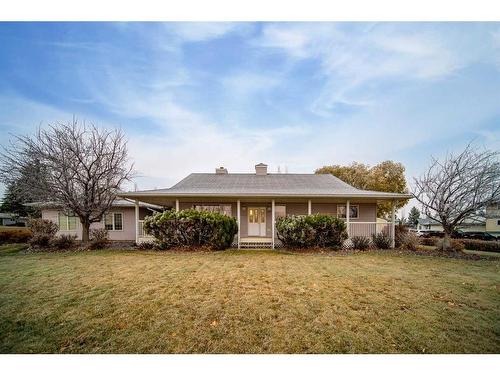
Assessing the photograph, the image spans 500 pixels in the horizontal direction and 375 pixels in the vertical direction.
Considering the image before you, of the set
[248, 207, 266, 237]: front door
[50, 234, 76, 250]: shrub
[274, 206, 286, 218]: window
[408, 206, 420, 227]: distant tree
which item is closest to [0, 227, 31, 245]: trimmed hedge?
[50, 234, 76, 250]: shrub

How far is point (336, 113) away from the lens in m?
15.1

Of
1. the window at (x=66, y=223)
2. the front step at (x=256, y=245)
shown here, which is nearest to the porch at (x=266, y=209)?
the front step at (x=256, y=245)

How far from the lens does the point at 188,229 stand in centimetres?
1073

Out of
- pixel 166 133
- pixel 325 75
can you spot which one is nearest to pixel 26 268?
pixel 166 133

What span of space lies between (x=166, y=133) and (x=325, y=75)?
11.3 m

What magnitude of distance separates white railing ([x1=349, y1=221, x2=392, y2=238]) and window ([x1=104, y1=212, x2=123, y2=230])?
1525cm

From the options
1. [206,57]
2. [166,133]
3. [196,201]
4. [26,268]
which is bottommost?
[26,268]

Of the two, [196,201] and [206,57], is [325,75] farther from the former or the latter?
[196,201]

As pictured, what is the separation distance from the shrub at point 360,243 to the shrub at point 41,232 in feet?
51.0

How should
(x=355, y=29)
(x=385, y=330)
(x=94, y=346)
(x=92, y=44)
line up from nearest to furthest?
(x=94, y=346) < (x=385, y=330) < (x=355, y=29) < (x=92, y=44)

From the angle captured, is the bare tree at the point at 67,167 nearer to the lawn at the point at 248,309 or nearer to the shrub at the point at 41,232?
the shrub at the point at 41,232

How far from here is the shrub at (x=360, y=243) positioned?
440 inches

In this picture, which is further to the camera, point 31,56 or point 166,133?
point 166,133

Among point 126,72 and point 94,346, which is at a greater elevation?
point 126,72
